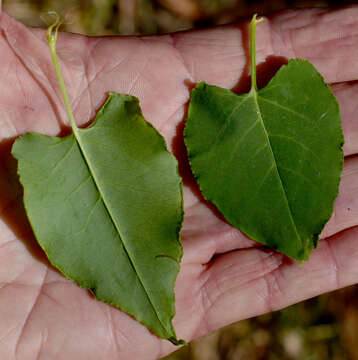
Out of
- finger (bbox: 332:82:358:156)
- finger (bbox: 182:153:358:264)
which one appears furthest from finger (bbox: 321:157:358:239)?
finger (bbox: 332:82:358:156)

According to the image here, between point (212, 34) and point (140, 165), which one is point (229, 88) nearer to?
point (212, 34)

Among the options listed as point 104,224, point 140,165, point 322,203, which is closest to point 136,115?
point 140,165

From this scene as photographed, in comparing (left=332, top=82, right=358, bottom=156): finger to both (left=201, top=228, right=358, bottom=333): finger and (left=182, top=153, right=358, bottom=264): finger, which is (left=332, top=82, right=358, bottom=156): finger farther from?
(left=201, top=228, right=358, bottom=333): finger

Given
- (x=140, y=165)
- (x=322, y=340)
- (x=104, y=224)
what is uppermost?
(x=140, y=165)

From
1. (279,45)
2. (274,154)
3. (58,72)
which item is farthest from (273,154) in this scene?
(58,72)

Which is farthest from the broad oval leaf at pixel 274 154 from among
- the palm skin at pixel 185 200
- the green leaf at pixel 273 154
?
the palm skin at pixel 185 200

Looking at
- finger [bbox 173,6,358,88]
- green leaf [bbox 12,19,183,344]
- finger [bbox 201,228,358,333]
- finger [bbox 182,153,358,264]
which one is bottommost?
finger [bbox 201,228,358,333]

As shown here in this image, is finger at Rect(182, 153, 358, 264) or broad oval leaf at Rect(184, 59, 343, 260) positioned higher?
broad oval leaf at Rect(184, 59, 343, 260)
